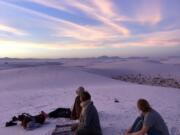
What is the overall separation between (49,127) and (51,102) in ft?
19.0

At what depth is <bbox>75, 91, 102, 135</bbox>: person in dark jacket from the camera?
7598mm

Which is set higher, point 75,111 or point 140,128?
point 140,128

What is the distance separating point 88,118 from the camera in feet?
25.2

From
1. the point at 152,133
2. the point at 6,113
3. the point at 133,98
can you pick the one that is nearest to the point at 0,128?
the point at 6,113

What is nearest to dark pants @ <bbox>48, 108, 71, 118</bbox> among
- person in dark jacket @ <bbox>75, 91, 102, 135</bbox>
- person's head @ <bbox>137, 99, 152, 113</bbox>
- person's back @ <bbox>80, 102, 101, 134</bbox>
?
person in dark jacket @ <bbox>75, 91, 102, 135</bbox>

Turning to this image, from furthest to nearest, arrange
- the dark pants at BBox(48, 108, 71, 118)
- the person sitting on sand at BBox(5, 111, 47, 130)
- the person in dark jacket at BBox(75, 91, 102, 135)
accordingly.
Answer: the dark pants at BBox(48, 108, 71, 118)
the person sitting on sand at BBox(5, 111, 47, 130)
the person in dark jacket at BBox(75, 91, 102, 135)

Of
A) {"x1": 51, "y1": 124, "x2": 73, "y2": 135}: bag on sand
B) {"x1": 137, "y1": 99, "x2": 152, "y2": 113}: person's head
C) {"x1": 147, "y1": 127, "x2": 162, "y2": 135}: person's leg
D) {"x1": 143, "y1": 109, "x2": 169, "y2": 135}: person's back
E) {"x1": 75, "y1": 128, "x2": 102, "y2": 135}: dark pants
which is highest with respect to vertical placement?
{"x1": 137, "y1": 99, "x2": 152, "y2": 113}: person's head

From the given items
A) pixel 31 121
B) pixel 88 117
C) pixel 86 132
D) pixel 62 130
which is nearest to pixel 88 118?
pixel 88 117

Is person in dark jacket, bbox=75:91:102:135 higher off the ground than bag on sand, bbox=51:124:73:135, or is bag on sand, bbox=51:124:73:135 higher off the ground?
person in dark jacket, bbox=75:91:102:135

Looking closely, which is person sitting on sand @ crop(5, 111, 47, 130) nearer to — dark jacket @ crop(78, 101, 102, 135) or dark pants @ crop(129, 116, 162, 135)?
dark jacket @ crop(78, 101, 102, 135)

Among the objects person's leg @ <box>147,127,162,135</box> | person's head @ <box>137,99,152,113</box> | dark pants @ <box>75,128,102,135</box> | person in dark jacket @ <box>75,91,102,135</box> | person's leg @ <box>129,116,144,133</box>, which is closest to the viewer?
person's head @ <box>137,99,152,113</box>

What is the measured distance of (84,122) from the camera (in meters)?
7.74

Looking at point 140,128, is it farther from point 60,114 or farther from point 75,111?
point 60,114

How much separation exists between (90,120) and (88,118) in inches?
2.9
